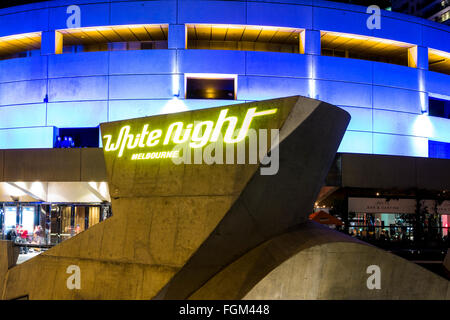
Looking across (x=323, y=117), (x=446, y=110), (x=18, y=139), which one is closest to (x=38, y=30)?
(x=18, y=139)

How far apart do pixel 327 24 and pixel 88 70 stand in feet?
45.0

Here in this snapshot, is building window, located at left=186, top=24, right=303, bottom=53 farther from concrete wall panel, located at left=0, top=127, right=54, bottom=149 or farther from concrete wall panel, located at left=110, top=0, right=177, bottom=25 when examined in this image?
concrete wall panel, located at left=0, top=127, right=54, bottom=149

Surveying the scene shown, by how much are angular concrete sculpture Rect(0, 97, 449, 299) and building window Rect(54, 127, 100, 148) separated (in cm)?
1195

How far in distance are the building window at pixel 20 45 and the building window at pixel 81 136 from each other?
605cm

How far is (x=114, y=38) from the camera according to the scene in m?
25.0

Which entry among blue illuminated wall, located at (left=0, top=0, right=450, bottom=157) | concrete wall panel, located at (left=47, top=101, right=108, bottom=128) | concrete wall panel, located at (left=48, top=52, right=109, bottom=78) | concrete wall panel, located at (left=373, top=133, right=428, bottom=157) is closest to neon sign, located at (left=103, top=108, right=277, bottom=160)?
blue illuminated wall, located at (left=0, top=0, right=450, bottom=157)

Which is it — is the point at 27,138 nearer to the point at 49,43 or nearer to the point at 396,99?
the point at 49,43

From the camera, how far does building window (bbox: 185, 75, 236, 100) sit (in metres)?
23.8

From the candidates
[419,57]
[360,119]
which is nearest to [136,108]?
[360,119]

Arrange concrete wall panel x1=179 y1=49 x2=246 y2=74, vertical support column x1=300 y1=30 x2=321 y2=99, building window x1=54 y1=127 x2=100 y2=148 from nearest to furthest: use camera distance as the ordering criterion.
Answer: concrete wall panel x1=179 y1=49 x2=246 y2=74, building window x1=54 y1=127 x2=100 y2=148, vertical support column x1=300 y1=30 x2=321 y2=99

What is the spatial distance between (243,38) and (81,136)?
10.9 m

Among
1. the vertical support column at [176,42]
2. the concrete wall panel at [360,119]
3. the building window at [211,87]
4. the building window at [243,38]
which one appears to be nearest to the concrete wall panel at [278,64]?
the building window at [211,87]

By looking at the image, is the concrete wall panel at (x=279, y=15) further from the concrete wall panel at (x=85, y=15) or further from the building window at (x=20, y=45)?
the building window at (x=20, y=45)

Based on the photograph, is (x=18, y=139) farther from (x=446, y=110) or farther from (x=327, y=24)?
(x=446, y=110)
